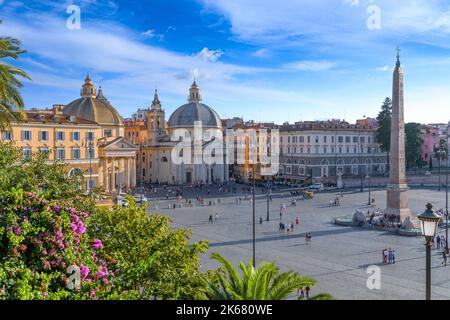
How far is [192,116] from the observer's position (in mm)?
74625

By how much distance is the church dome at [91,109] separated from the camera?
59750 millimetres

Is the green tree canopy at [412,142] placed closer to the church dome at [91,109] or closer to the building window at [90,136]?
the church dome at [91,109]

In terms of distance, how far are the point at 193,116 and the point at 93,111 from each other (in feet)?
63.4

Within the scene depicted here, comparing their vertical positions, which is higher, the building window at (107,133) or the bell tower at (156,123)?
the bell tower at (156,123)

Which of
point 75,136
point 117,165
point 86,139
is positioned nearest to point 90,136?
point 86,139

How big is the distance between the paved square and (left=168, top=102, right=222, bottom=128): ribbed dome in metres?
32.0

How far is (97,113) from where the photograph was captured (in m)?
60.9

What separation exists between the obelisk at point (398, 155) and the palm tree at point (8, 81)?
84.8 ft

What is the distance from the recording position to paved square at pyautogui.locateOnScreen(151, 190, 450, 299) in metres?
18.0

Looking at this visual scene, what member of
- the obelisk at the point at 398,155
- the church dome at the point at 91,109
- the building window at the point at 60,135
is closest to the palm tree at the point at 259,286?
the obelisk at the point at 398,155

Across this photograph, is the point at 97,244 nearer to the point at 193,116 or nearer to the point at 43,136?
the point at 43,136

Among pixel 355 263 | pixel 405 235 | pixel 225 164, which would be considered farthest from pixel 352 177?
pixel 355 263

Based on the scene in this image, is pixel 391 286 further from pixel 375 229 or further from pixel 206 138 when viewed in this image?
pixel 206 138
